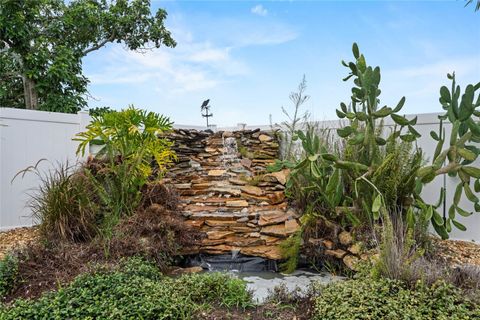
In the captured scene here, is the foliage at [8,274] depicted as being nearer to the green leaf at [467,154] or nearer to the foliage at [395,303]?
the foliage at [395,303]

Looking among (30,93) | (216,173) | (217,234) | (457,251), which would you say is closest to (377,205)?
(457,251)

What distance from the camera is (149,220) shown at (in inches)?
151

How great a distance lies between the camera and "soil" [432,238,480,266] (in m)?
3.50

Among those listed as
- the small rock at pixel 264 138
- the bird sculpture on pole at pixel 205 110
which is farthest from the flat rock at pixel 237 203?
the bird sculpture on pole at pixel 205 110

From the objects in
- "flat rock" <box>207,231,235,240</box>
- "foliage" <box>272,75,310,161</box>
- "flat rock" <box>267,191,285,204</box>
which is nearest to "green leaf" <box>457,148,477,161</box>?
"flat rock" <box>267,191,285,204</box>

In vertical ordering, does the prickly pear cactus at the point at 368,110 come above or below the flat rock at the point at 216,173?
above

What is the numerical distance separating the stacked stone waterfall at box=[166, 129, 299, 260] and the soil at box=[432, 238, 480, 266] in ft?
5.08

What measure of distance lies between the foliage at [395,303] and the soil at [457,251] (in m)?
1.21

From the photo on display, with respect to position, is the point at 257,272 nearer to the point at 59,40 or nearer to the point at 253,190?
the point at 253,190

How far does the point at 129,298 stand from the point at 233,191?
2957mm

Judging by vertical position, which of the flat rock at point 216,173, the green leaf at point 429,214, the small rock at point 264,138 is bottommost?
the green leaf at point 429,214

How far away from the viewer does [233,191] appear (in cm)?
530

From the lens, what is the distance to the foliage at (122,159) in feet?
13.1

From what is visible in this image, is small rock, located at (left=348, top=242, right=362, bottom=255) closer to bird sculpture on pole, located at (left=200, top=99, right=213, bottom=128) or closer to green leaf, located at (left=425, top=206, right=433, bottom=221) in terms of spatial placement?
green leaf, located at (left=425, top=206, right=433, bottom=221)
